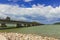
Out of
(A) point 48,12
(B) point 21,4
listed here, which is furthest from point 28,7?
(A) point 48,12

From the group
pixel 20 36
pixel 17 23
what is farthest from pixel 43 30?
pixel 17 23

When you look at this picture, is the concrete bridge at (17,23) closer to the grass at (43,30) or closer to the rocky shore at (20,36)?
the grass at (43,30)

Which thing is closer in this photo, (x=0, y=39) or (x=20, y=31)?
(x=0, y=39)

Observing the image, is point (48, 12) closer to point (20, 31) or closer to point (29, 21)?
point (29, 21)

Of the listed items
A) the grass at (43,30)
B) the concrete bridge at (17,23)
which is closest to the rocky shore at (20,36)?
the grass at (43,30)

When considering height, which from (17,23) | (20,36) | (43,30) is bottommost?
(20,36)

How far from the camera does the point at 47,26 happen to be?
5645 millimetres

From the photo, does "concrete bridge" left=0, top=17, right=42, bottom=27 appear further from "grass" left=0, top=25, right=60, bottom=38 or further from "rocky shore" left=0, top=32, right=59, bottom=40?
"rocky shore" left=0, top=32, right=59, bottom=40

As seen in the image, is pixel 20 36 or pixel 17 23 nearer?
pixel 20 36

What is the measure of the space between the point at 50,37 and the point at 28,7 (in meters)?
1.04

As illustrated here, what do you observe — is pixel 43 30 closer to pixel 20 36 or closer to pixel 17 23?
pixel 20 36

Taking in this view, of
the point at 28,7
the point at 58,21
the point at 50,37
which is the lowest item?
the point at 50,37

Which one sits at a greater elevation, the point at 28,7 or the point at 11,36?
the point at 28,7

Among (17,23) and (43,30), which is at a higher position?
(17,23)
